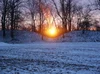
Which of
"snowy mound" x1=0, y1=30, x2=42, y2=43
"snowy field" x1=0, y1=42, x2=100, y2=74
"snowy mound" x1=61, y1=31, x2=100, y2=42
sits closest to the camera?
"snowy field" x1=0, y1=42, x2=100, y2=74

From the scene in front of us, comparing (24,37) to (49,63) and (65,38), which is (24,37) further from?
(49,63)

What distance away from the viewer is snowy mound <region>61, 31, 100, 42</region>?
6844 cm

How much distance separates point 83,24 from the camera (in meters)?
82.4

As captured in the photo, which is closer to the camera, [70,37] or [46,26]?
[70,37]

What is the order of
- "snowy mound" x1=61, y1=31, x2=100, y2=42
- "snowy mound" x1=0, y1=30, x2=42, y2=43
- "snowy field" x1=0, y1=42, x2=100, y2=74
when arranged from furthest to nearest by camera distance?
1. "snowy mound" x1=0, y1=30, x2=42, y2=43
2. "snowy mound" x1=61, y1=31, x2=100, y2=42
3. "snowy field" x1=0, y1=42, x2=100, y2=74

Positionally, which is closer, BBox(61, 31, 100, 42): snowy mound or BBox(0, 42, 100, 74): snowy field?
BBox(0, 42, 100, 74): snowy field

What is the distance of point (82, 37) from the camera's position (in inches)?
2781

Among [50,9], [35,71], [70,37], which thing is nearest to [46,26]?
[50,9]

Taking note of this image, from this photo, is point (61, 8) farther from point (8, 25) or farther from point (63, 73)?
point (63, 73)

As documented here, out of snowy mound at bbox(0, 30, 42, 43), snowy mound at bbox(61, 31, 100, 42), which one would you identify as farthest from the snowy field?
snowy mound at bbox(0, 30, 42, 43)

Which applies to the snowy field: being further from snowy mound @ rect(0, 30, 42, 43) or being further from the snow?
snowy mound @ rect(0, 30, 42, 43)

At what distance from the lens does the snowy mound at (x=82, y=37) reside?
2694 inches

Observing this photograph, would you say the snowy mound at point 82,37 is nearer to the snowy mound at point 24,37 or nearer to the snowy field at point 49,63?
the snowy mound at point 24,37

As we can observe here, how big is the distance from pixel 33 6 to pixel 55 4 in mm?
6364
